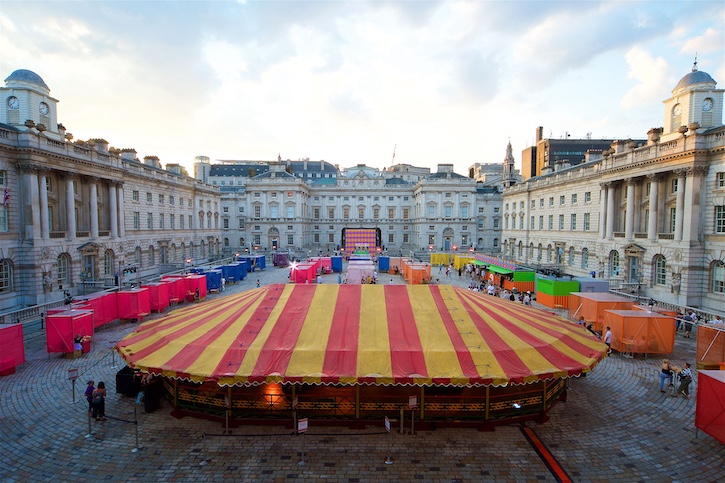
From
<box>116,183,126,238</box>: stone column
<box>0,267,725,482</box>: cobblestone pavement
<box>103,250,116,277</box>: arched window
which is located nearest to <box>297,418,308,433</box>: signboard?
<box>0,267,725,482</box>: cobblestone pavement

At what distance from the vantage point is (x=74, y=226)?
2848 centimetres

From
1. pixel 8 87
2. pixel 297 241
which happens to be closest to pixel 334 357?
pixel 8 87

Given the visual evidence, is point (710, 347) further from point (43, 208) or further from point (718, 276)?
point (43, 208)

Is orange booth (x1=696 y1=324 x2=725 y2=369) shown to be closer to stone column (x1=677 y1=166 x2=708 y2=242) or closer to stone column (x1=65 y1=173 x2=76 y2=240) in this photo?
stone column (x1=677 y1=166 x2=708 y2=242)

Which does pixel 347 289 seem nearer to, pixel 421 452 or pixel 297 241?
pixel 421 452

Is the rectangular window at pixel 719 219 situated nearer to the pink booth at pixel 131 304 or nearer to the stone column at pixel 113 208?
the pink booth at pixel 131 304

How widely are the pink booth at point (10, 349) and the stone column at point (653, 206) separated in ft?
124

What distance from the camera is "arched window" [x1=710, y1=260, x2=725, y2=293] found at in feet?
74.9

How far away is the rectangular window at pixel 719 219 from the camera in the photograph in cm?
2298

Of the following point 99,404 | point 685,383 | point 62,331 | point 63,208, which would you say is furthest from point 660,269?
point 63,208

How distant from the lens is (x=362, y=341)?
1084cm

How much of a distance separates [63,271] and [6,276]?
385cm

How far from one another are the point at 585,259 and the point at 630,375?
24523mm

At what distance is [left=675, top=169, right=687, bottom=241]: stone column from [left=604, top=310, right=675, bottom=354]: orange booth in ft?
40.3
